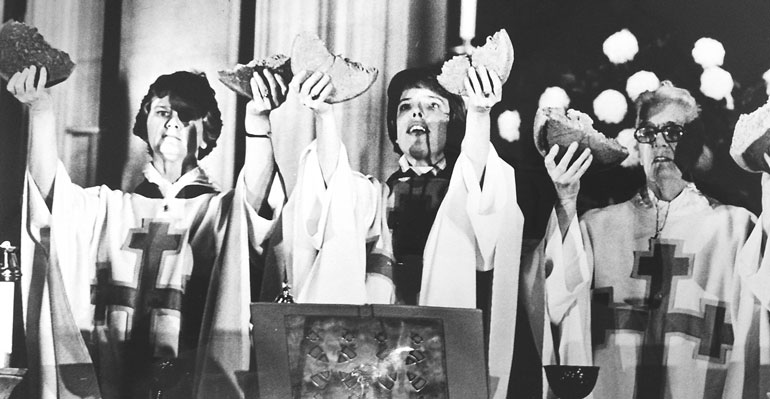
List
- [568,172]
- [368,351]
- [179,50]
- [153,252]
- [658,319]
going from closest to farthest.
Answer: [368,351], [658,319], [568,172], [153,252], [179,50]

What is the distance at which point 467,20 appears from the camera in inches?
153

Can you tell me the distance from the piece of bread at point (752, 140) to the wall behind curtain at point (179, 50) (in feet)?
6.60

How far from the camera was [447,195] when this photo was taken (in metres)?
3.84

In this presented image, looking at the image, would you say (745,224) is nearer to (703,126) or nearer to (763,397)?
(703,126)

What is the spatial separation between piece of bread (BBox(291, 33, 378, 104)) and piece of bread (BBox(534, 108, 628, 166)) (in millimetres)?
707

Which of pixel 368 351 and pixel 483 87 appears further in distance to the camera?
pixel 483 87

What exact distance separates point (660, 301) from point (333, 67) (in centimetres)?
159

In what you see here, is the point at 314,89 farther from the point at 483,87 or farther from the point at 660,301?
the point at 660,301

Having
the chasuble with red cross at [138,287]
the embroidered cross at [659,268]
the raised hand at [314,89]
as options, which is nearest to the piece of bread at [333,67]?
the raised hand at [314,89]

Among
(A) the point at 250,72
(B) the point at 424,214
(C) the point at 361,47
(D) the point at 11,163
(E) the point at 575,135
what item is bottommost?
(B) the point at 424,214

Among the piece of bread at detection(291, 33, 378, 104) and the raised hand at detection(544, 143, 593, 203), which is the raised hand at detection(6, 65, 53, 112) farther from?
the raised hand at detection(544, 143, 593, 203)

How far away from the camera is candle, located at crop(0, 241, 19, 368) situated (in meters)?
3.42

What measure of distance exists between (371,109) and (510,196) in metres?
0.66

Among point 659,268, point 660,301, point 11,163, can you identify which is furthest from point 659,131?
point 11,163
